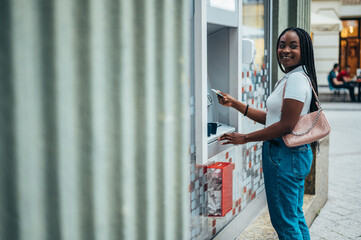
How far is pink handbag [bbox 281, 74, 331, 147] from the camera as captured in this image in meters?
2.51

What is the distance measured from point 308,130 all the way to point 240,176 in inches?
49.6

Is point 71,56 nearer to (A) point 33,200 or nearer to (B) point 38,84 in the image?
(B) point 38,84

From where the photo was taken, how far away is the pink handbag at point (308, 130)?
2.51 m

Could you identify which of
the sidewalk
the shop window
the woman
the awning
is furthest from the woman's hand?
the shop window

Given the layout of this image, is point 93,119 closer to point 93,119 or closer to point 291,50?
point 93,119

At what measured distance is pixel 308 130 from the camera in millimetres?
2566

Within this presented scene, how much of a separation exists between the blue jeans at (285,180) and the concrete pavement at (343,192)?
4.89 feet

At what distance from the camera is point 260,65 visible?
4.25 m

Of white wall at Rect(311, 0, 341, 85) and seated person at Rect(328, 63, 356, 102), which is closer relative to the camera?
seated person at Rect(328, 63, 356, 102)

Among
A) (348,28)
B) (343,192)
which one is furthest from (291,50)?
(348,28)

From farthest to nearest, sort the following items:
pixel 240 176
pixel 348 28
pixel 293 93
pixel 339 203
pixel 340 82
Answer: pixel 348 28, pixel 340 82, pixel 339 203, pixel 240 176, pixel 293 93

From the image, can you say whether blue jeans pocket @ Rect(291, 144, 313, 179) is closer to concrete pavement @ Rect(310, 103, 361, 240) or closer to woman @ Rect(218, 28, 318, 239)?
woman @ Rect(218, 28, 318, 239)

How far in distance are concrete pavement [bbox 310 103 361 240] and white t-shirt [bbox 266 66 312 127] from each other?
182 cm

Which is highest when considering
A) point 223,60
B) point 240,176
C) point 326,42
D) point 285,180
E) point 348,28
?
point 348,28
